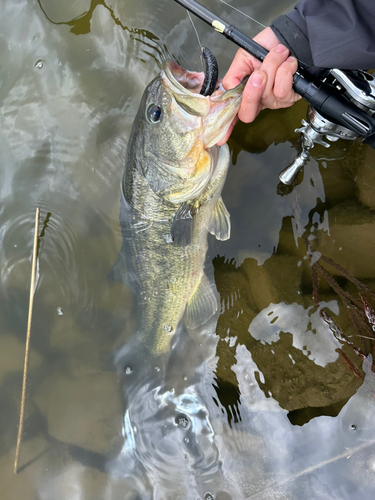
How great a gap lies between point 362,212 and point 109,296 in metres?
2.30

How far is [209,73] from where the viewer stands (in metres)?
1.94

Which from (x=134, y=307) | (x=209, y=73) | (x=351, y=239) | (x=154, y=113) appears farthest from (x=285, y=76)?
(x=134, y=307)

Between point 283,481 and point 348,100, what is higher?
point 348,100

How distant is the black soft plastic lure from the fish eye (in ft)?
0.99

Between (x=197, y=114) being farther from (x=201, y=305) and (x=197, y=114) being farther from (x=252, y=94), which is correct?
(x=201, y=305)

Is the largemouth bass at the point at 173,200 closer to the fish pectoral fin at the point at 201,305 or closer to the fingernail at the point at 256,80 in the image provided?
the fish pectoral fin at the point at 201,305

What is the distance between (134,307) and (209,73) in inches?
82.6

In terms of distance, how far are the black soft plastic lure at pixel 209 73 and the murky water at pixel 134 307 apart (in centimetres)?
85

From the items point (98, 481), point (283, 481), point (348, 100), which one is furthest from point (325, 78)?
point (98, 481)

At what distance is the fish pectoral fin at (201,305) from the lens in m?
2.85

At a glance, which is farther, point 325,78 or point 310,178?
point 310,178

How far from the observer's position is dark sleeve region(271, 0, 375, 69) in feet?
6.12

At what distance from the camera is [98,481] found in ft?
9.78

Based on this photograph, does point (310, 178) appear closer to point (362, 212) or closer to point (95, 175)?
point (362, 212)
